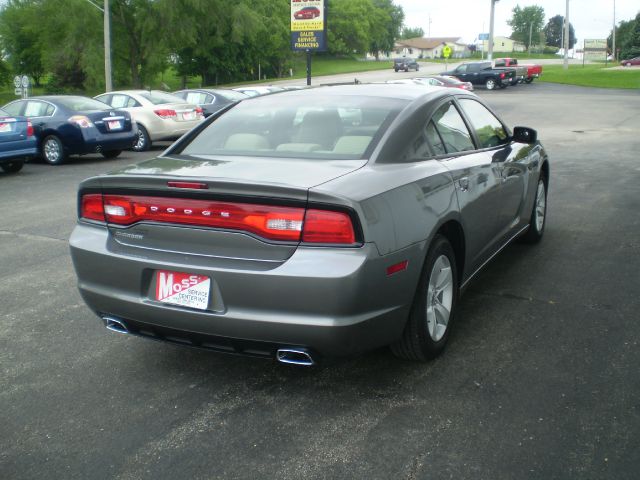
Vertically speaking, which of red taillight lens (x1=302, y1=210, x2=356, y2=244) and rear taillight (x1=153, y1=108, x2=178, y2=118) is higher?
rear taillight (x1=153, y1=108, x2=178, y2=118)

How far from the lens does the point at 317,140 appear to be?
4039mm

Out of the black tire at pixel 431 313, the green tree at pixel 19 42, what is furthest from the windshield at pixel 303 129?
the green tree at pixel 19 42

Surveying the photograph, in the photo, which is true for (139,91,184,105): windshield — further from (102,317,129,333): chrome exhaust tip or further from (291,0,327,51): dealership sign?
(291,0,327,51): dealership sign

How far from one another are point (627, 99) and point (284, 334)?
3231cm

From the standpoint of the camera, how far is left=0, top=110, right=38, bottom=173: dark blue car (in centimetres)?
1239

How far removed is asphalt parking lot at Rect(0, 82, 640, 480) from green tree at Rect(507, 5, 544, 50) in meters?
198

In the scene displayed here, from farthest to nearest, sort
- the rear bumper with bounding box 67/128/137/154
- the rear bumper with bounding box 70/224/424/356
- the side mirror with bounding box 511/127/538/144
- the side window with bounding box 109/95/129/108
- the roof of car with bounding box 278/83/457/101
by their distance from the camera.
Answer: the side window with bounding box 109/95/129/108
the rear bumper with bounding box 67/128/137/154
the side mirror with bounding box 511/127/538/144
the roof of car with bounding box 278/83/457/101
the rear bumper with bounding box 70/224/424/356

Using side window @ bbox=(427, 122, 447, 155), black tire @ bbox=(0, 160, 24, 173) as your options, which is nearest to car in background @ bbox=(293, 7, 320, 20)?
black tire @ bbox=(0, 160, 24, 173)

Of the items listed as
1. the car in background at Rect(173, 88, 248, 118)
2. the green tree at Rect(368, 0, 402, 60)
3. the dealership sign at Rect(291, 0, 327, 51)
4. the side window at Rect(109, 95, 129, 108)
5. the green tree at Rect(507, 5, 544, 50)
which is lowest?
the side window at Rect(109, 95, 129, 108)

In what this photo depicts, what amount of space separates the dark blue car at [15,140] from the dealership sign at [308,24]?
2867 centimetres

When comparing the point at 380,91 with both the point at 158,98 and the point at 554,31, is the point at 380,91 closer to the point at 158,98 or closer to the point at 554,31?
the point at 158,98

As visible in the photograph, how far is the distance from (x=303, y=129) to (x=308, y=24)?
124 ft

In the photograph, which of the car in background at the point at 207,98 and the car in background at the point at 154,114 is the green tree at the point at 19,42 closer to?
the car in background at the point at 207,98

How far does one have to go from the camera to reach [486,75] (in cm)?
4372
